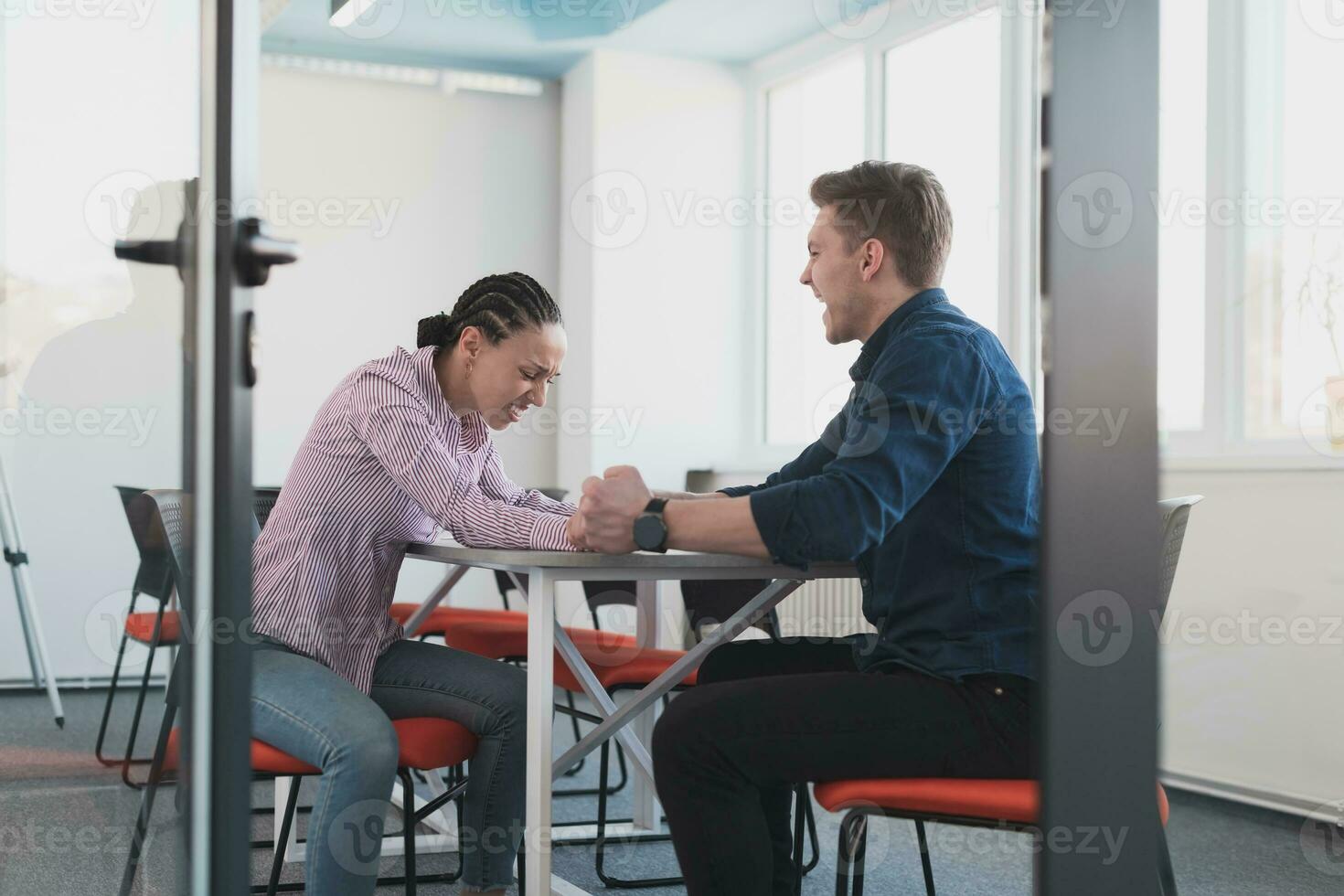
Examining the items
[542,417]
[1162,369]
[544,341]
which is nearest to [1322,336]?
[544,341]

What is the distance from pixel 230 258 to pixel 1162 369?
75cm

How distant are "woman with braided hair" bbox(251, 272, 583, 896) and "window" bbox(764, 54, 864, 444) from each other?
3347mm

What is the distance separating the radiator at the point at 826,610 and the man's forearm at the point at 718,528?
317 centimetres

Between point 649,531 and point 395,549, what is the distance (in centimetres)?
71

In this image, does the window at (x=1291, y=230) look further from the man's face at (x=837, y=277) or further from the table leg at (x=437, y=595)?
the table leg at (x=437, y=595)

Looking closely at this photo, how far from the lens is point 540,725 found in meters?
1.97

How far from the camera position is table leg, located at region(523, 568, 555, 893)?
1.96 meters

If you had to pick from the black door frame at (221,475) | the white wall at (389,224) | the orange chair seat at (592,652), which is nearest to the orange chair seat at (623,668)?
the orange chair seat at (592,652)

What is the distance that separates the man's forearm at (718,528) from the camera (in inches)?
68.2

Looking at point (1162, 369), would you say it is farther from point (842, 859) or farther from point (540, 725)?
point (540, 725)
